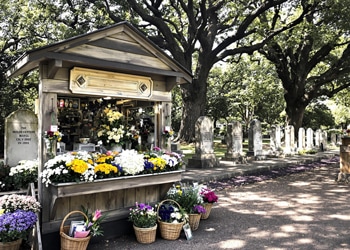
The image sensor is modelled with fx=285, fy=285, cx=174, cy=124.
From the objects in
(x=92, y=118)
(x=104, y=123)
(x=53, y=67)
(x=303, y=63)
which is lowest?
(x=104, y=123)

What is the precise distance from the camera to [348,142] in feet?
32.1

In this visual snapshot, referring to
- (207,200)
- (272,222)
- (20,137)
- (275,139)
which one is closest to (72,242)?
(207,200)

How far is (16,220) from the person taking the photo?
12.1ft

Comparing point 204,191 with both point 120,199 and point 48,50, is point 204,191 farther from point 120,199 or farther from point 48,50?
point 48,50

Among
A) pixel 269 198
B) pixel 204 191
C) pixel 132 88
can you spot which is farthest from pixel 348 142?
pixel 132 88

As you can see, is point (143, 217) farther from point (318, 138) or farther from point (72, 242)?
point (318, 138)

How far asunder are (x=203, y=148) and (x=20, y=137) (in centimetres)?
653

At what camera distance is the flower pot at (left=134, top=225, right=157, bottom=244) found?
435 cm

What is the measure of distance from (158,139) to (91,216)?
6.72ft

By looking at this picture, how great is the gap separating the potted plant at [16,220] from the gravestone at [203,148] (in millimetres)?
7808

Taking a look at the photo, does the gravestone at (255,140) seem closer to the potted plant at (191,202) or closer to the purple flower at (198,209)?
the potted plant at (191,202)

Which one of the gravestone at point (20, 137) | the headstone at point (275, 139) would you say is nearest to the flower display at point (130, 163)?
the gravestone at point (20, 137)

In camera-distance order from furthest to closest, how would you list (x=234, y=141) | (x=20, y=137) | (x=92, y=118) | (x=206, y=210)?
(x=234, y=141)
(x=20, y=137)
(x=92, y=118)
(x=206, y=210)

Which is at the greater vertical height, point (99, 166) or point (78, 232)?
point (99, 166)
